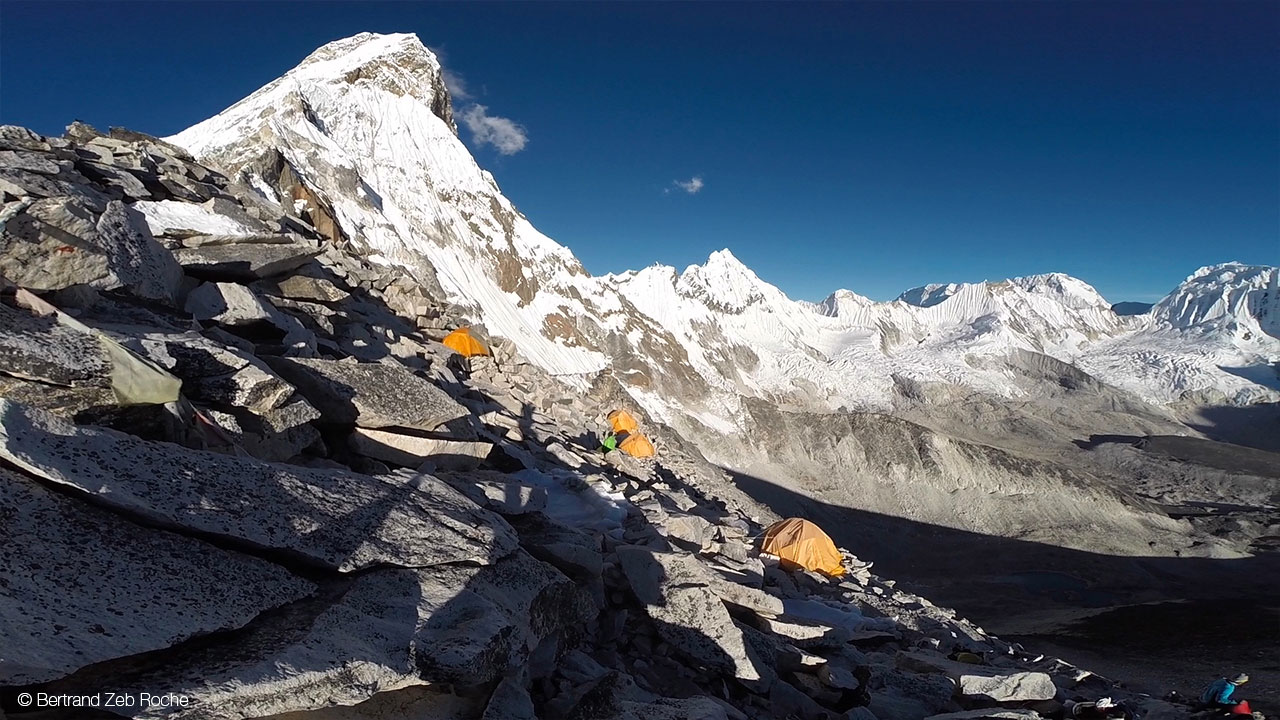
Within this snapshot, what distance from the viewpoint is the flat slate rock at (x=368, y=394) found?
24.3 feet

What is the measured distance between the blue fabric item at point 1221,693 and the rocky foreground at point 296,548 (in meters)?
2.29

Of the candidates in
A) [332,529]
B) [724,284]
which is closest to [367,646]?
[332,529]

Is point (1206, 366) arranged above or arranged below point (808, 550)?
above

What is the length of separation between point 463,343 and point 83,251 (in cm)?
1507

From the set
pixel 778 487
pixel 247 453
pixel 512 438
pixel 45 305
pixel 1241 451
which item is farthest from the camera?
pixel 1241 451

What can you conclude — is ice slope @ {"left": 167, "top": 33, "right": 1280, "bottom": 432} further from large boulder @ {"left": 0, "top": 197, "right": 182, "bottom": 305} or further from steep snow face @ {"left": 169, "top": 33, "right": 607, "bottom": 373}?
large boulder @ {"left": 0, "top": 197, "right": 182, "bottom": 305}

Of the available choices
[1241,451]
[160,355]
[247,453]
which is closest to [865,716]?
[247,453]

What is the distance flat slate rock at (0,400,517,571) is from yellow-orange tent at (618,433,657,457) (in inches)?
718

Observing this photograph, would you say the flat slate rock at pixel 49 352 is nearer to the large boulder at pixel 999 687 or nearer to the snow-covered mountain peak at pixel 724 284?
the large boulder at pixel 999 687

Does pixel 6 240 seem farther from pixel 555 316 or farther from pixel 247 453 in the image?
pixel 555 316

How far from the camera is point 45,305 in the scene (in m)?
5.36

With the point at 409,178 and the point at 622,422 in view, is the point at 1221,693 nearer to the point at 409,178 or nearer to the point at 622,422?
the point at 622,422

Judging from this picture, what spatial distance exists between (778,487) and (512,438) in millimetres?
69987

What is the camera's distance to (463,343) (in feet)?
70.7
